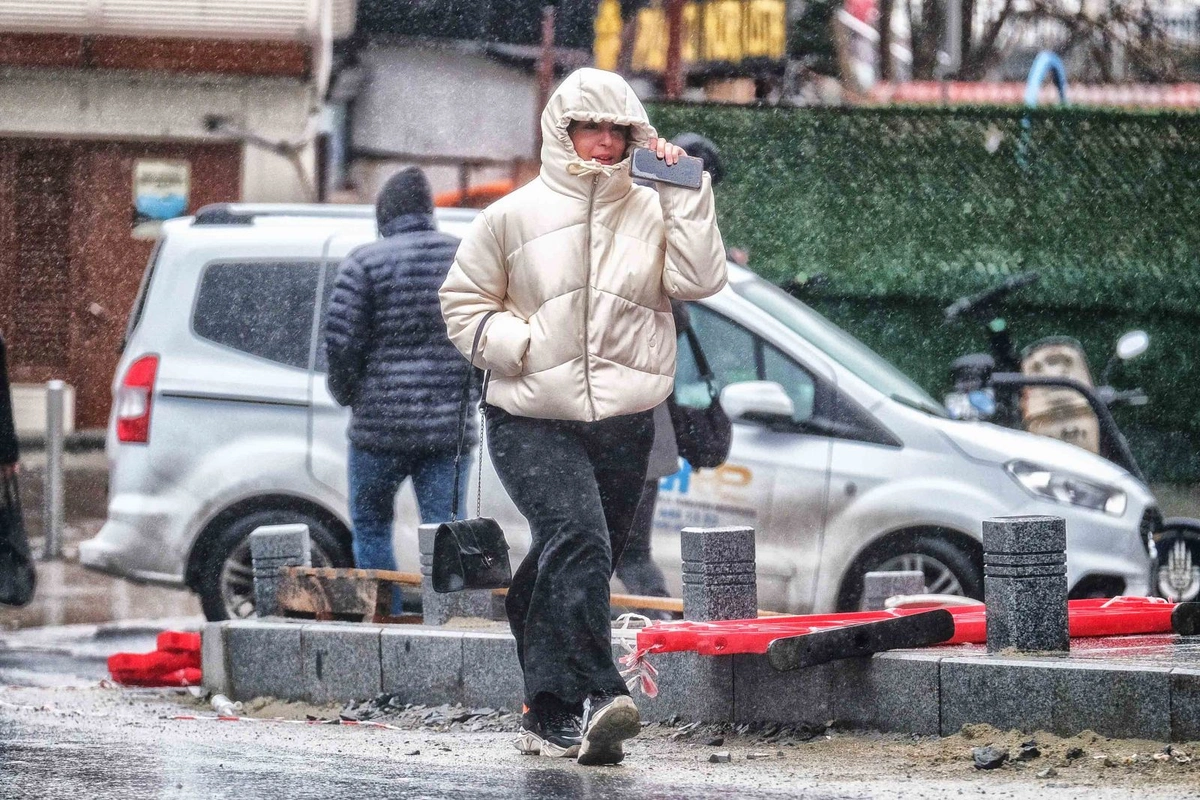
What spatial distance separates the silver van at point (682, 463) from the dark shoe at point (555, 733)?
114 inches

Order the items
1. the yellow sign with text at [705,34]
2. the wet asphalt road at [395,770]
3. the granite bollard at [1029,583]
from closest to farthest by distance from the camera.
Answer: the wet asphalt road at [395,770] < the granite bollard at [1029,583] < the yellow sign with text at [705,34]

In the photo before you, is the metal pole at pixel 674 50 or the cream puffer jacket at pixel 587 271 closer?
the cream puffer jacket at pixel 587 271

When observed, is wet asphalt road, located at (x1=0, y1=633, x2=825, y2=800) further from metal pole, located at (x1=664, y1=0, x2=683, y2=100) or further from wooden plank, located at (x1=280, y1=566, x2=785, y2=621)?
metal pole, located at (x1=664, y1=0, x2=683, y2=100)

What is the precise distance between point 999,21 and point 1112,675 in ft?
58.0

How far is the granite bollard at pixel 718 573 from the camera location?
21.2 feet

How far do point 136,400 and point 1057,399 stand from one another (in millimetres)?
Answer: 5386

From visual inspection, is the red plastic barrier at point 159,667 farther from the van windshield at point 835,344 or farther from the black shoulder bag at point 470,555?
the black shoulder bag at point 470,555

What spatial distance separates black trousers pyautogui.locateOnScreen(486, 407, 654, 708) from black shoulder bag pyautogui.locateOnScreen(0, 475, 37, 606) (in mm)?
3833

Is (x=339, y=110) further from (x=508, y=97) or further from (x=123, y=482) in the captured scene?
(x=123, y=482)

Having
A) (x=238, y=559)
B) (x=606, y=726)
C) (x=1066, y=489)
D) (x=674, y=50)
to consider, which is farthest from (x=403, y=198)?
(x=674, y=50)

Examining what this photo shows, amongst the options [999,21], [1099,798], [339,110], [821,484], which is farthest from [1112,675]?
[339,110]

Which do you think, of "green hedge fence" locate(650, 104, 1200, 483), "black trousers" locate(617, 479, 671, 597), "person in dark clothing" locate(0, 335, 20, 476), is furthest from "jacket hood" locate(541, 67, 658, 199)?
"green hedge fence" locate(650, 104, 1200, 483)

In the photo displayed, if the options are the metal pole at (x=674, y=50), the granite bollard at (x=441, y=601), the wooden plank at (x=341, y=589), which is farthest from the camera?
the metal pole at (x=674, y=50)

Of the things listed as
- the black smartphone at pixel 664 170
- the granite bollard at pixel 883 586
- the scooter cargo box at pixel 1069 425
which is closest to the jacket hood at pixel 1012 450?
the granite bollard at pixel 883 586
